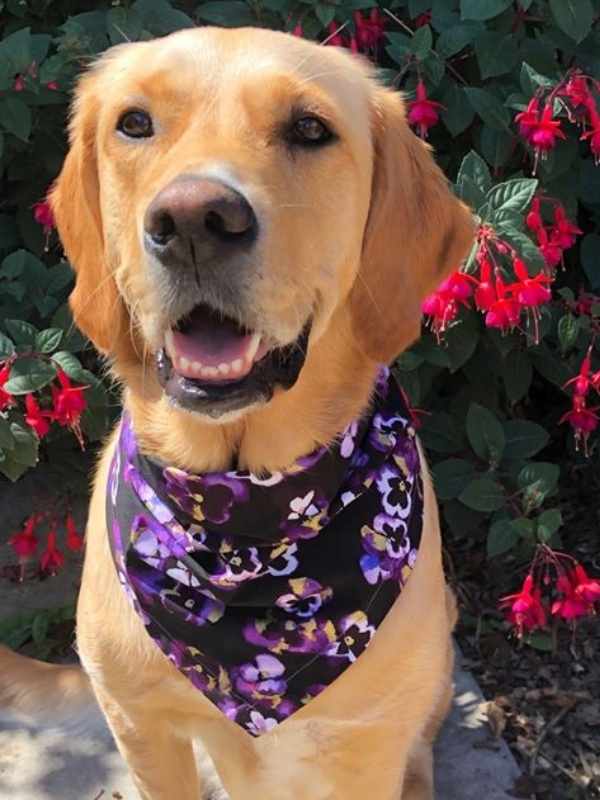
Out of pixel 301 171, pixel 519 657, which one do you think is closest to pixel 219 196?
pixel 301 171

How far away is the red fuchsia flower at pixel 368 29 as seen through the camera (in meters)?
2.86

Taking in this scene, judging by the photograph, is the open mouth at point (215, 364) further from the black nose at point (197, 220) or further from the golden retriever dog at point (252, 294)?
the black nose at point (197, 220)

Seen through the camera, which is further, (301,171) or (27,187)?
(27,187)

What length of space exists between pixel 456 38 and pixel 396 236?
3.35ft

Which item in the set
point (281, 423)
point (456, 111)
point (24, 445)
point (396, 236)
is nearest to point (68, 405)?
point (24, 445)

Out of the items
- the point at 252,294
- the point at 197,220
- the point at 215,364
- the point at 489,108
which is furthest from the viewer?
the point at 489,108

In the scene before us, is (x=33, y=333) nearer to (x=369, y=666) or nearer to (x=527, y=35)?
(x=369, y=666)

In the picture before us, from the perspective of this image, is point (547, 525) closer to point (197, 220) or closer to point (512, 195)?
point (512, 195)

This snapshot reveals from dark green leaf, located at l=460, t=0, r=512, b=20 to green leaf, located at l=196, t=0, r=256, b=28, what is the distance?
577 mm

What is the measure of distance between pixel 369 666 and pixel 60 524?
5.59ft

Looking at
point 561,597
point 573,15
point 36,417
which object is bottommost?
point 561,597

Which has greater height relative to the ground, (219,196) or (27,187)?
(219,196)

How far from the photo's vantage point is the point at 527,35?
10.2 ft

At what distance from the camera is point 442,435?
317cm
